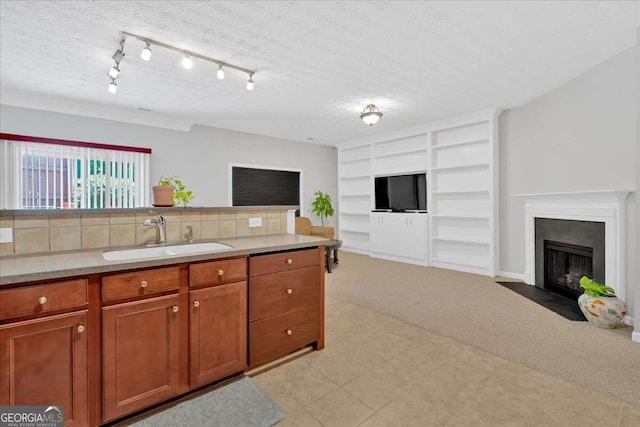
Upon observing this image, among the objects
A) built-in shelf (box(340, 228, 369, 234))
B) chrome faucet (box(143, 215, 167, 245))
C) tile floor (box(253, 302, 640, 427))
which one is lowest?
tile floor (box(253, 302, 640, 427))

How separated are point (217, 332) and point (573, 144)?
4.53 meters

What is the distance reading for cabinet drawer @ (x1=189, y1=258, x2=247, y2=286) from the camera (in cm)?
171

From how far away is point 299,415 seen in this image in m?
1.61

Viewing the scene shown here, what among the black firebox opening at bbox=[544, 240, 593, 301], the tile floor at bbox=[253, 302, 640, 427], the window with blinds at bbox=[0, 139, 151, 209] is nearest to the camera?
the tile floor at bbox=[253, 302, 640, 427]

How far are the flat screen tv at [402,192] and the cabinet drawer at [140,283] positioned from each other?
193 inches

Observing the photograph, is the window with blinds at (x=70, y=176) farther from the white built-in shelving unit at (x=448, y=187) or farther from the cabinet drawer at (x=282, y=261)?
the white built-in shelving unit at (x=448, y=187)

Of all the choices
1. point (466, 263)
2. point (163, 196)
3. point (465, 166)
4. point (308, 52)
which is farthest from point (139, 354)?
point (465, 166)

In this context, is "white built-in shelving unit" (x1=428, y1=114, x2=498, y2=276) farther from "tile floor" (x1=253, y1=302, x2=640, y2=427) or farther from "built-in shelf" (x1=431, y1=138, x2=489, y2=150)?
"tile floor" (x1=253, y1=302, x2=640, y2=427)

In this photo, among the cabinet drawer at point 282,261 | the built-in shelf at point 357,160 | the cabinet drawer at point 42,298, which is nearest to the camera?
the cabinet drawer at point 42,298

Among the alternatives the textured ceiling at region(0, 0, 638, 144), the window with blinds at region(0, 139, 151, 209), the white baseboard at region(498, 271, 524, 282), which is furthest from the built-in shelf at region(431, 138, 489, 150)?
the window with blinds at region(0, 139, 151, 209)

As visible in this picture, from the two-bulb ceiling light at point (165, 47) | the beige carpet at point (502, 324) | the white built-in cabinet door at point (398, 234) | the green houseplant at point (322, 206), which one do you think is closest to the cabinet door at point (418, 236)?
the white built-in cabinet door at point (398, 234)

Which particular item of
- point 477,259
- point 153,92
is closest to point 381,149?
point 477,259

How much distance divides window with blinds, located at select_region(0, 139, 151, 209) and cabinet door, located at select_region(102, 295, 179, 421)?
3.63 metres

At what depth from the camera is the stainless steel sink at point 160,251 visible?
1.73 m
